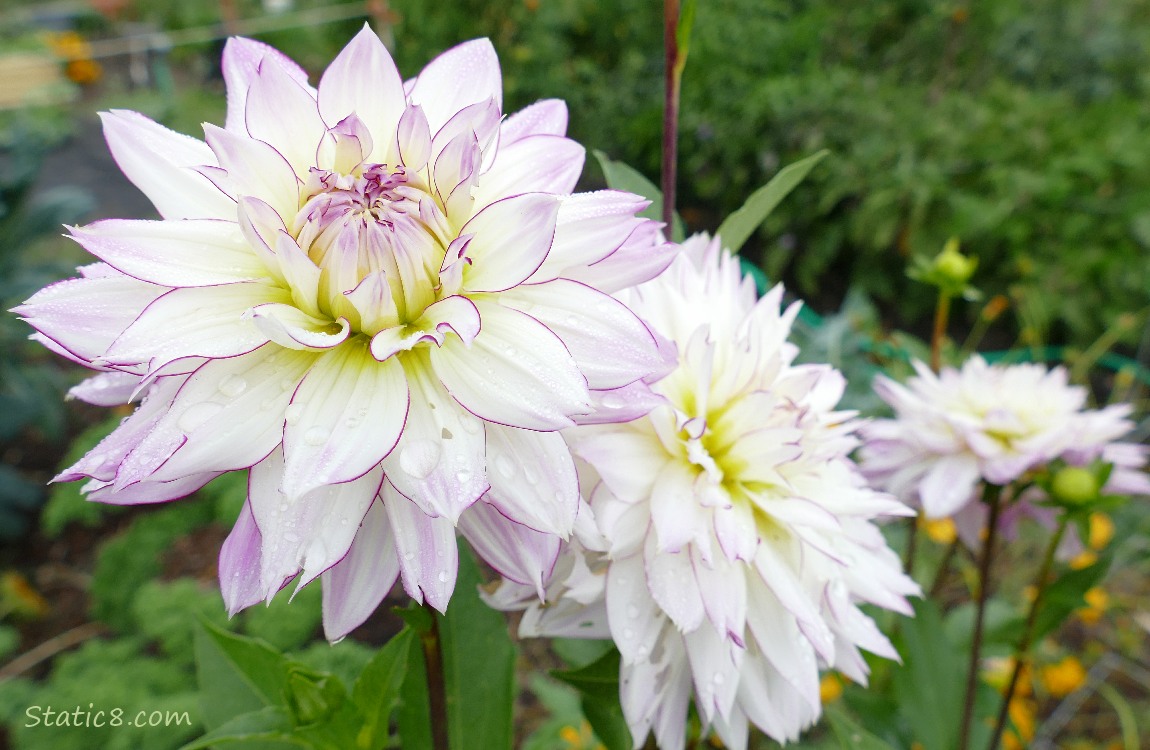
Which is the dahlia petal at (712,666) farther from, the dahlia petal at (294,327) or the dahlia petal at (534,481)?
the dahlia petal at (294,327)

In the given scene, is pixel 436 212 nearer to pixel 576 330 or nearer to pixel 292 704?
pixel 576 330

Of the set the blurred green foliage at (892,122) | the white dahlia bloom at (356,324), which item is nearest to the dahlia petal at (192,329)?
the white dahlia bloom at (356,324)

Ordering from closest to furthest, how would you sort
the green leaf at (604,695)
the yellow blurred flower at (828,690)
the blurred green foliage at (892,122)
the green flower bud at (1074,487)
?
the green leaf at (604,695)
the green flower bud at (1074,487)
the yellow blurred flower at (828,690)
the blurred green foliage at (892,122)

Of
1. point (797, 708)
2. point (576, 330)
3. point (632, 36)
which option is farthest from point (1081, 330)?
point (576, 330)

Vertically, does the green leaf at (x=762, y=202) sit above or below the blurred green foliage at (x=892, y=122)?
above

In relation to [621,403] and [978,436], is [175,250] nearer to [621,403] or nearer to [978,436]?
[621,403]

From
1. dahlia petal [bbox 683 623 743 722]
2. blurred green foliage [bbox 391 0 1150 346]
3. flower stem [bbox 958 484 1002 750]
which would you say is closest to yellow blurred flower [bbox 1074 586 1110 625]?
blurred green foliage [bbox 391 0 1150 346]

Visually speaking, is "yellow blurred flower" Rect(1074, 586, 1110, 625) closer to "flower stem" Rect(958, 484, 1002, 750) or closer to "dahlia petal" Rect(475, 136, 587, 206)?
"flower stem" Rect(958, 484, 1002, 750)
